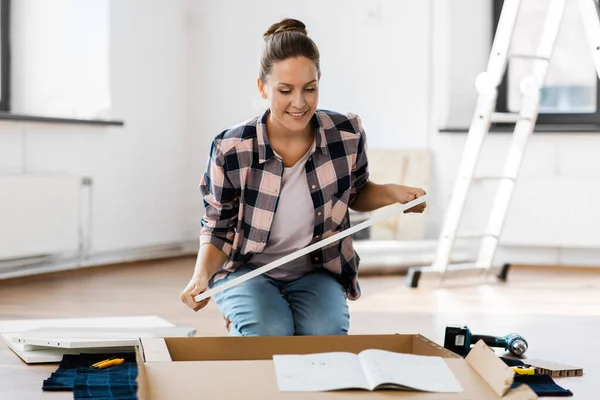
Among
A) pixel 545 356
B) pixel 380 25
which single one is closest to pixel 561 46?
pixel 380 25

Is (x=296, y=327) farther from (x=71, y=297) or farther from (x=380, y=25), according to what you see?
(x=380, y=25)

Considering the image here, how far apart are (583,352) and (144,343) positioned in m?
1.59

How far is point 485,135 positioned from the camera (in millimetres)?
4125

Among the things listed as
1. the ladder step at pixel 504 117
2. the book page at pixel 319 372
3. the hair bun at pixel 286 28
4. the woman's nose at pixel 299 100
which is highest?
the hair bun at pixel 286 28

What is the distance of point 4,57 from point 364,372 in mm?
3517

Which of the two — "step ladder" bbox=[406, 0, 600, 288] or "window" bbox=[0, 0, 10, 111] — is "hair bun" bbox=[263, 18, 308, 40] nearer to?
"step ladder" bbox=[406, 0, 600, 288]

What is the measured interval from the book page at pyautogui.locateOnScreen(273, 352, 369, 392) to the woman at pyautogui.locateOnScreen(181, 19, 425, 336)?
0.66 m

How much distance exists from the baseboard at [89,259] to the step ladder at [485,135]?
1687mm

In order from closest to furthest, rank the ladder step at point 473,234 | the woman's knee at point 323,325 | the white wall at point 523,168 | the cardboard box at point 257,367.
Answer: the cardboard box at point 257,367 < the woman's knee at point 323,325 < the ladder step at point 473,234 < the white wall at point 523,168

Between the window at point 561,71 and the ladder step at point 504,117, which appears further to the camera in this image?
the window at point 561,71

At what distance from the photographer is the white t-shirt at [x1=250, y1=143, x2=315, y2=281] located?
2.31 meters

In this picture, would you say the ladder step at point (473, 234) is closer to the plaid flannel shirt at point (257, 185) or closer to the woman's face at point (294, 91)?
the plaid flannel shirt at point (257, 185)

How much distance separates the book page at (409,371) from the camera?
4.79 feet

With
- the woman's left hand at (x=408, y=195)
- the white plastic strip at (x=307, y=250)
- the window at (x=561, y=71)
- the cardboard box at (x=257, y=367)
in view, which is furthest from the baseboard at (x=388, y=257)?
the cardboard box at (x=257, y=367)
